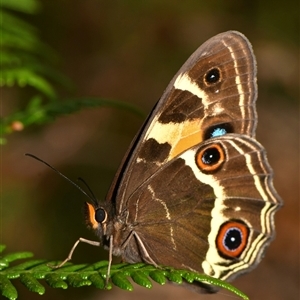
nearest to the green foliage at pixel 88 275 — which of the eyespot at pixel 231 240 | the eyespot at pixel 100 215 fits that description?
the eyespot at pixel 100 215

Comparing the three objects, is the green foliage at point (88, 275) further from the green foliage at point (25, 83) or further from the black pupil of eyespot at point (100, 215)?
the green foliage at point (25, 83)

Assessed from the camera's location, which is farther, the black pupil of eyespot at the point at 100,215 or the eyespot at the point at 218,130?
the eyespot at the point at 218,130

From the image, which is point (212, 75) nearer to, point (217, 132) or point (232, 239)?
point (217, 132)

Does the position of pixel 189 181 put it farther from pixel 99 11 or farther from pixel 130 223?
pixel 99 11

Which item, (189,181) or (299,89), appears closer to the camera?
(189,181)

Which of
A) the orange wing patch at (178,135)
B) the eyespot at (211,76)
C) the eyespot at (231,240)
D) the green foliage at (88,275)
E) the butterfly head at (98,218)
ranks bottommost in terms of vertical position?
the green foliage at (88,275)

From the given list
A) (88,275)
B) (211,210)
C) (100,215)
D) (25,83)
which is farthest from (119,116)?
(88,275)

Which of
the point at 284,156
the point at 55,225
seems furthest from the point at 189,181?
the point at 284,156
